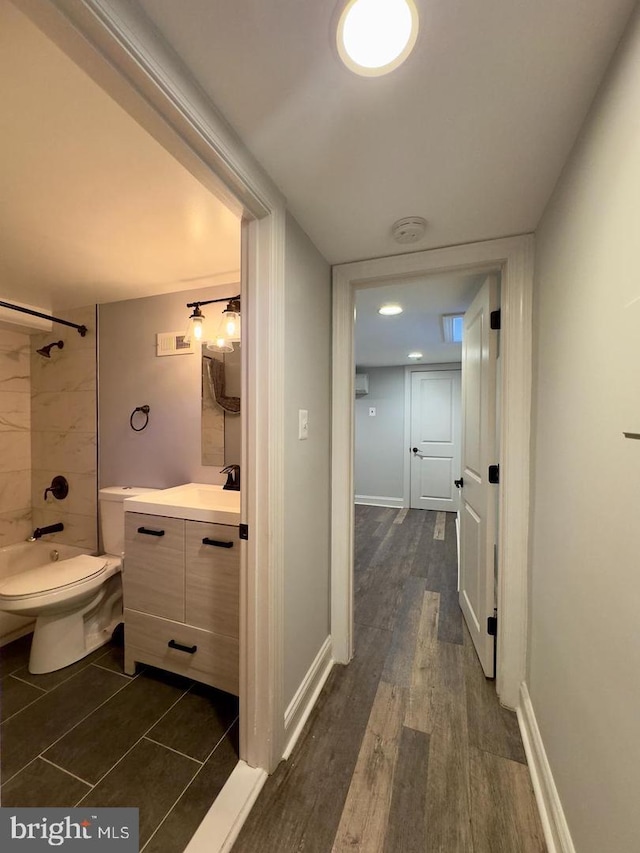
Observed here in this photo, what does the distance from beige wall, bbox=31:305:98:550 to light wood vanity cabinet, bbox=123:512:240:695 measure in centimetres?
98

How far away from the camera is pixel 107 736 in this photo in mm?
1332

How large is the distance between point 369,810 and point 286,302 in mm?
1750

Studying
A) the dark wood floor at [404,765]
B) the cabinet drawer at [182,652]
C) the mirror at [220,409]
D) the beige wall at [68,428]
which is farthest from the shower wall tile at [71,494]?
the dark wood floor at [404,765]

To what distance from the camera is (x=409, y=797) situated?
1104 millimetres

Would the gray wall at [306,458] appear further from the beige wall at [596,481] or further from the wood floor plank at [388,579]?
the beige wall at [596,481]

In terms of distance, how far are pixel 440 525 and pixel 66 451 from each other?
3.95 m

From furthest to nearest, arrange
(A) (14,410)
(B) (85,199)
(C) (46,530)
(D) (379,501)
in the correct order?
(D) (379,501)
(A) (14,410)
(C) (46,530)
(B) (85,199)

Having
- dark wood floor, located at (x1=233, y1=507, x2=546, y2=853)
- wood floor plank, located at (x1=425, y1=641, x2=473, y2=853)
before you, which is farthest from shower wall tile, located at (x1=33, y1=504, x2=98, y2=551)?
wood floor plank, located at (x1=425, y1=641, x2=473, y2=853)

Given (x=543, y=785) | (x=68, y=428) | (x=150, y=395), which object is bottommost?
(x=543, y=785)

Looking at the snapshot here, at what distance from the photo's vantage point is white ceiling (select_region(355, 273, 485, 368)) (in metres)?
2.01

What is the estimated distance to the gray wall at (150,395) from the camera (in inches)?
84.7

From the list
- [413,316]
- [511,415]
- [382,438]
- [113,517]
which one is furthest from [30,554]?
[382,438]

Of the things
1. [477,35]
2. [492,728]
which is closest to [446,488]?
[492,728]

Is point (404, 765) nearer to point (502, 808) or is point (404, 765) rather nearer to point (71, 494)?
point (502, 808)
